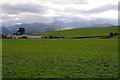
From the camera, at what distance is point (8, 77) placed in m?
22.0

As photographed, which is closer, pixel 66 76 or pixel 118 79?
pixel 118 79

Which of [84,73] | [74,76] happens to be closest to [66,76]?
[74,76]

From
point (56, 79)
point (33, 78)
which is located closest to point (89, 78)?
point (56, 79)

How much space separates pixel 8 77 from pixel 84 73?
6.89 m

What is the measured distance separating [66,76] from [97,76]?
8.76 feet

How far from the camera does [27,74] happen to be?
2370cm

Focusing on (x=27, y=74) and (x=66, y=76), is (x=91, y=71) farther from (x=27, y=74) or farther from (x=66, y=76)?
(x=27, y=74)

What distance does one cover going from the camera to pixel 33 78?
70.5 feet

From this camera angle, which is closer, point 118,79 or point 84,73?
point 118,79

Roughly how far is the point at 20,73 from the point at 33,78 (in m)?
3.14

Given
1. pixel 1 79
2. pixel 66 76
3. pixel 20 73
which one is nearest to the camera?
pixel 1 79

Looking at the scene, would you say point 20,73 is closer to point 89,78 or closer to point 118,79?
point 89,78

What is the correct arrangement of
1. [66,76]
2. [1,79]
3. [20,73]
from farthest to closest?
[20,73]
[66,76]
[1,79]

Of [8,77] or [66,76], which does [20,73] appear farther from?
[66,76]
